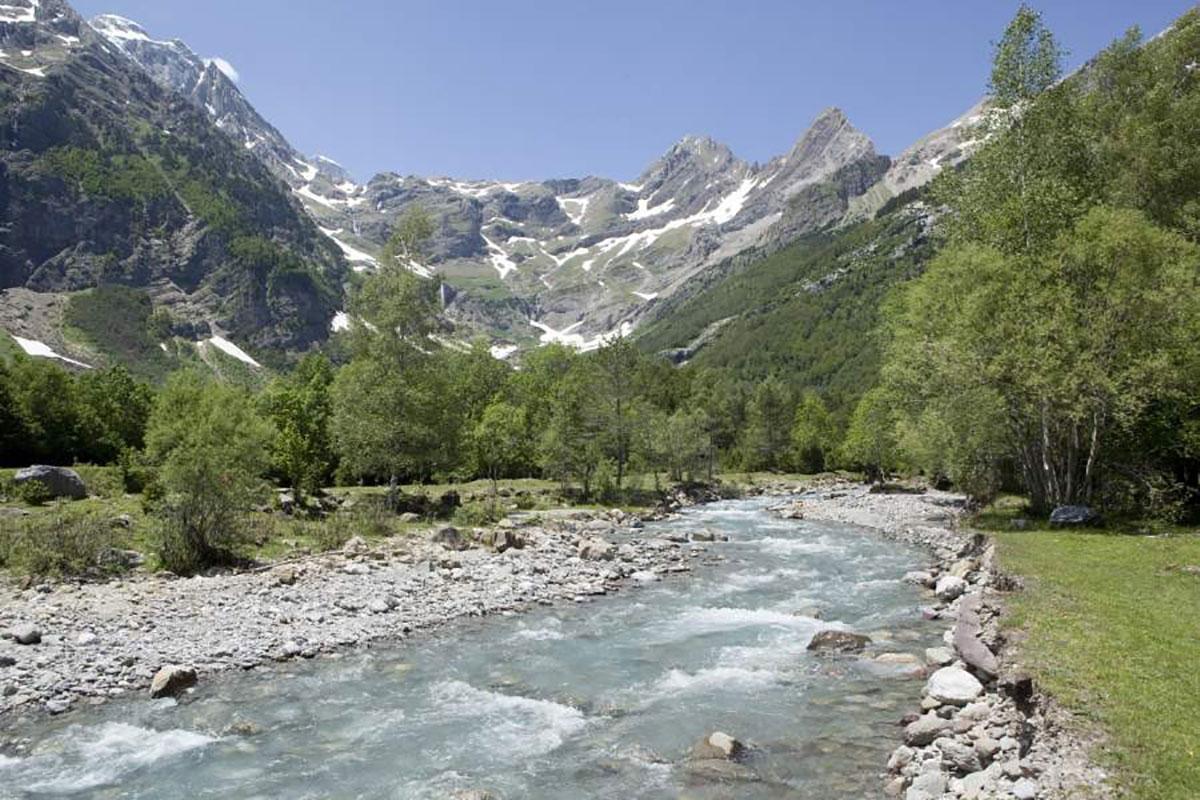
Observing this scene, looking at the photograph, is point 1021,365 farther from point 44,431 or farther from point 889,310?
point 44,431

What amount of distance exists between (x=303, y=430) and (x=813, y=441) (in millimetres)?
78198

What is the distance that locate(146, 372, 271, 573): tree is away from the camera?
27.5 metres

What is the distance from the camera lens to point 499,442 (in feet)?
205

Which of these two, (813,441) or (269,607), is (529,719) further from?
(813,441)

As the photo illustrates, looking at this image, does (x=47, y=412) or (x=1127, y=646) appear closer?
(x=1127, y=646)

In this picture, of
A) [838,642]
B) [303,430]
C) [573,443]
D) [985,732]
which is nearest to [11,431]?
[303,430]

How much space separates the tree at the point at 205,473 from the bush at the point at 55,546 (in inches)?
86.5

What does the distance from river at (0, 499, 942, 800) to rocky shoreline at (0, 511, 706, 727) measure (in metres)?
0.98

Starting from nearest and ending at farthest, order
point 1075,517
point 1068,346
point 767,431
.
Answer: point 1068,346, point 1075,517, point 767,431

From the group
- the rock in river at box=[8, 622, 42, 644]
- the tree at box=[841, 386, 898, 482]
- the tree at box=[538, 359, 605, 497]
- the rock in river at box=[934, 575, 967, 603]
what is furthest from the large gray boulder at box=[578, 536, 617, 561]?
the tree at box=[841, 386, 898, 482]

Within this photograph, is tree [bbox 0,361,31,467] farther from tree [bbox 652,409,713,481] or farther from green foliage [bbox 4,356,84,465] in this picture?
tree [bbox 652,409,713,481]

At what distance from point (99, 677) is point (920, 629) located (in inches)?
843

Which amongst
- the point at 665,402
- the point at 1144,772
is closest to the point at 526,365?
the point at 665,402

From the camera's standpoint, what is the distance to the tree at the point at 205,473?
27469 mm
